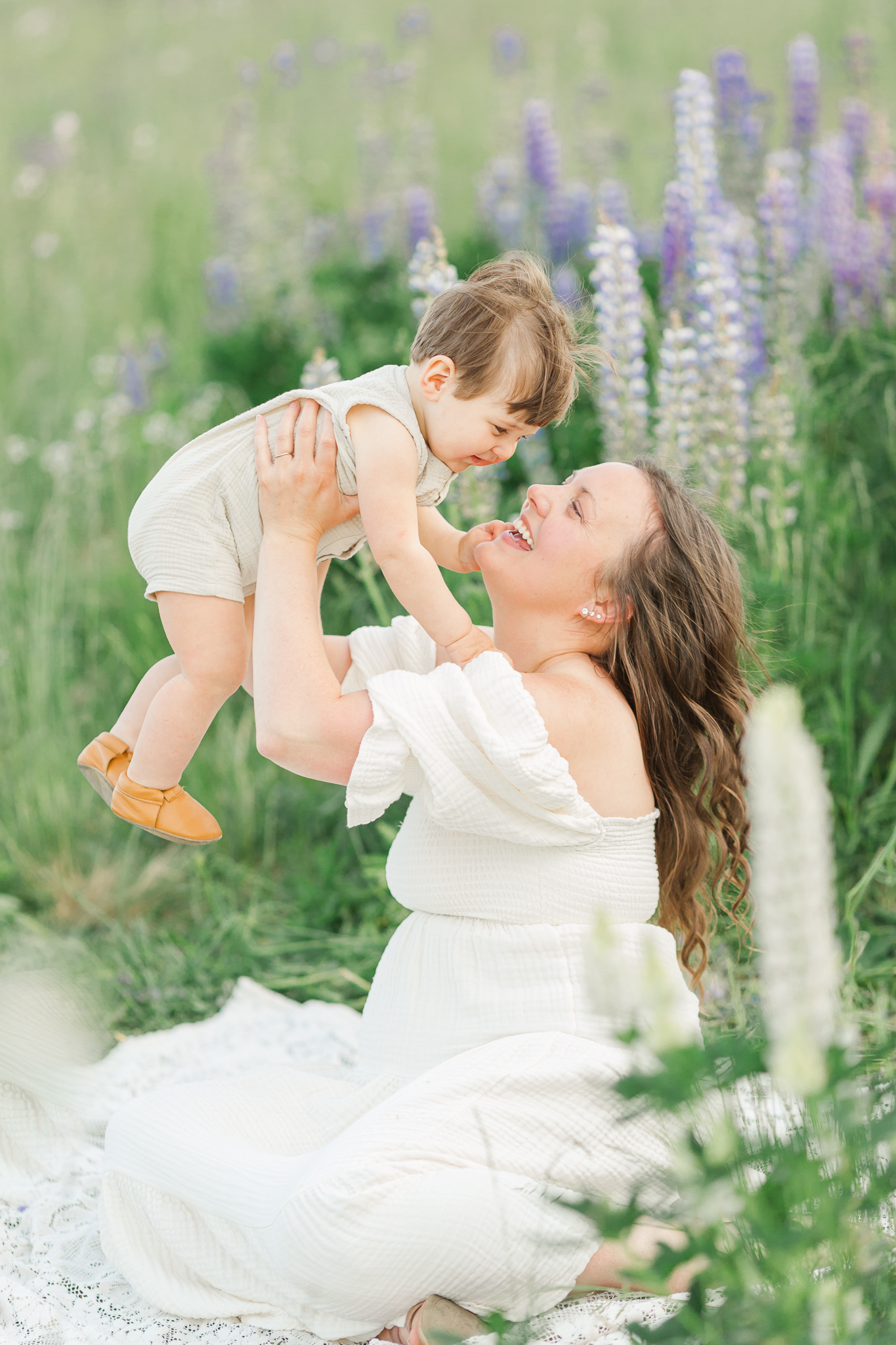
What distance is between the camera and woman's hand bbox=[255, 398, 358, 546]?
2037 millimetres

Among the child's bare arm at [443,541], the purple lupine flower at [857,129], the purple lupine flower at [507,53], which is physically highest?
the purple lupine flower at [507,53]

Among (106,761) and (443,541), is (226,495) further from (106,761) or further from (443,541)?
(106,761)

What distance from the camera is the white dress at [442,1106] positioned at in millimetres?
1768

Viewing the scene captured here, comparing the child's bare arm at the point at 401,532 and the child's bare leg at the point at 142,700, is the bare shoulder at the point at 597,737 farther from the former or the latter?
the child's bare leg at the point at 142,700

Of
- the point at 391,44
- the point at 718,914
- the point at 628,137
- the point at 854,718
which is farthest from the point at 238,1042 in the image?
the point at 391,44

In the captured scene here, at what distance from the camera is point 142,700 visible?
7.59 ft

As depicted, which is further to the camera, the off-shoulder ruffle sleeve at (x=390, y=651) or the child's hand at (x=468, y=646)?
the off-shoulder ruffle sleeve at (x=390, y=651)

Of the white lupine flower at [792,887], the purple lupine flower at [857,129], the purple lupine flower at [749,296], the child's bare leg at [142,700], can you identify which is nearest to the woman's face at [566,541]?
the child's bare leg at [142,700]

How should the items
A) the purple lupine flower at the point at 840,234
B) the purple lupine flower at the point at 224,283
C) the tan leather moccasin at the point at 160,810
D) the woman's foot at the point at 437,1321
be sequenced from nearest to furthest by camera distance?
the woman's foot at the point at 437,1321 → the tan leather moccasin at the point at 160,810 → the purple lupine flower at the point at 840,234 → the purple lupine flower at the point at 224,283

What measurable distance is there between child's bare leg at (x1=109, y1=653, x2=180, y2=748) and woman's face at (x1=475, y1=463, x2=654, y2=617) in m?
0.61

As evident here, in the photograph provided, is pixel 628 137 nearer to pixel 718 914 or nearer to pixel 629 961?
pixel 718 914

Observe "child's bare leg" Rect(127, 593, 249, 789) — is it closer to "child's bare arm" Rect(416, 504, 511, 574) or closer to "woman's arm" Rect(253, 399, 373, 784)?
"woman's arm" Rect(253, 399, 373, 784)

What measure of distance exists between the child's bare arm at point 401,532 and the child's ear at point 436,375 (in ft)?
0.24

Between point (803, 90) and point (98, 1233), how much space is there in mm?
4191
